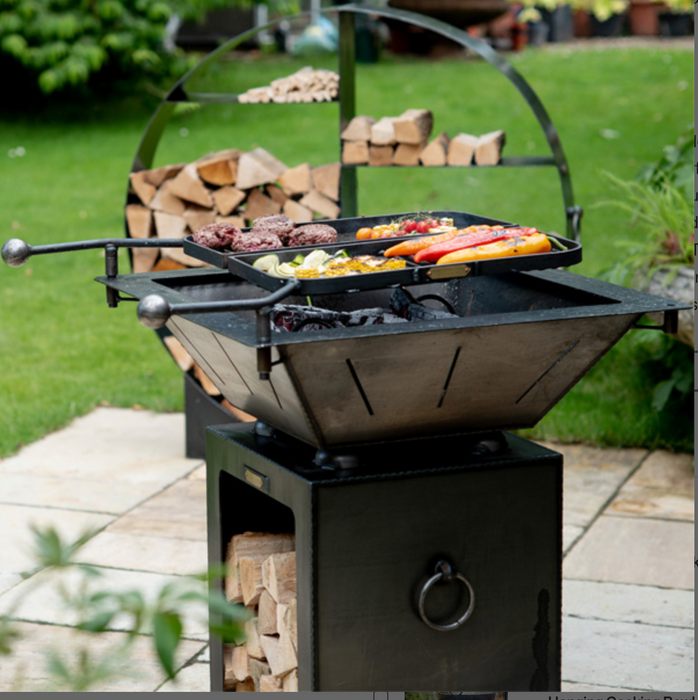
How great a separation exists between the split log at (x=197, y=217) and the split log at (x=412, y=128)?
30.2 inches

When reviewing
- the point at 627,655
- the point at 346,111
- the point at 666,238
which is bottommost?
the point at 627,655

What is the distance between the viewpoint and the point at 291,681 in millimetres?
2324

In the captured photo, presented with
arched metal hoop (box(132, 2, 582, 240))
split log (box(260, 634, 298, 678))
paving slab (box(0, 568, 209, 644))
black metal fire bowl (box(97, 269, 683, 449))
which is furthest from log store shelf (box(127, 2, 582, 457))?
split log (box(260, 634, 298, 678))

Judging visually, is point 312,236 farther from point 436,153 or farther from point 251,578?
point 436,153

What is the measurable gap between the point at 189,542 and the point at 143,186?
4.58 feet

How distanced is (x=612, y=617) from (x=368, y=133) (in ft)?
6.13

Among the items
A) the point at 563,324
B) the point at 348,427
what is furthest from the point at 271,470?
the point at 563,324

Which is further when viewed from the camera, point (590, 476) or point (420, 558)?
point (590, 476)

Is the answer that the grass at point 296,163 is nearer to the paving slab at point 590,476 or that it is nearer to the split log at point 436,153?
the paving slab at point 590,476

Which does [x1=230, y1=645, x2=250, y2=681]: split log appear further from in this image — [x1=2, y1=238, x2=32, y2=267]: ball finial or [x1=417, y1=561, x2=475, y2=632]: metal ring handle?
[x1=2, y1=238, x2=32, y2=267]: ball finial

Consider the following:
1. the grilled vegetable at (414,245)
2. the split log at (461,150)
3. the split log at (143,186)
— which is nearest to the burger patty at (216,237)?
the grilled vegetable at (414,245)

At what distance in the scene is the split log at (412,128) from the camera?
3.88 meters

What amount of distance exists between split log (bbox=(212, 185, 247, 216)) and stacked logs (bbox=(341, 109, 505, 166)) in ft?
1.36

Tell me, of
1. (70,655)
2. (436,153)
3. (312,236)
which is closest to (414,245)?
(312,236)
